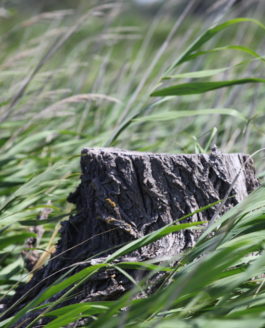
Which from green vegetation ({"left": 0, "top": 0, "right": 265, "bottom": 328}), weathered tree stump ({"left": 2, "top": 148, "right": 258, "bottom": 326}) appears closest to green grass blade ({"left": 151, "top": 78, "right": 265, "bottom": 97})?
green vegetation ({"left": 0, "top": 0, "right": 265, "bottom": 328})

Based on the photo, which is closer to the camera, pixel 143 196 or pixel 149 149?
pixel 143 196

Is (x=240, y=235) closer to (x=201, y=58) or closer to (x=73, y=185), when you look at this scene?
(x=73, y=185)

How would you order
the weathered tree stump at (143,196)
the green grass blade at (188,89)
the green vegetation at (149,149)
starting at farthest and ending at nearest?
the green grass blade at (188,89)
the weathered tree stump at (143,196)
the green vegetation at (149,149)

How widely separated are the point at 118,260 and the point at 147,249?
3.9 inches

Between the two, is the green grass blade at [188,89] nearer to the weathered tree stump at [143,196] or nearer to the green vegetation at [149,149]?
the green vegetation at [149,149]

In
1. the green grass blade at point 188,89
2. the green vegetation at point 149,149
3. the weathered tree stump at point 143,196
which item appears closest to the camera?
the green vegetation at point 149,149

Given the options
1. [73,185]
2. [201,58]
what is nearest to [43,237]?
[73,185]

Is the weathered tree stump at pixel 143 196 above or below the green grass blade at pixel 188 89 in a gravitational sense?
below

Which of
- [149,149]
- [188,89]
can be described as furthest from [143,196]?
[149,149]

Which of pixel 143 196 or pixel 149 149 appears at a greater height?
pixel 149 149

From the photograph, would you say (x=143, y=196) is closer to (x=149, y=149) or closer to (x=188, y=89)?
(x=188, y=89)

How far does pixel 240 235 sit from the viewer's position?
1.19m

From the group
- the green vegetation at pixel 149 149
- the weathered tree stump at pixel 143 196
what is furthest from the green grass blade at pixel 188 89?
the weathered tree stump at pixel 143 196

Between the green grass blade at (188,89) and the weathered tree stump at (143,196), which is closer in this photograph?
the weathered tree stump at (143,196)
